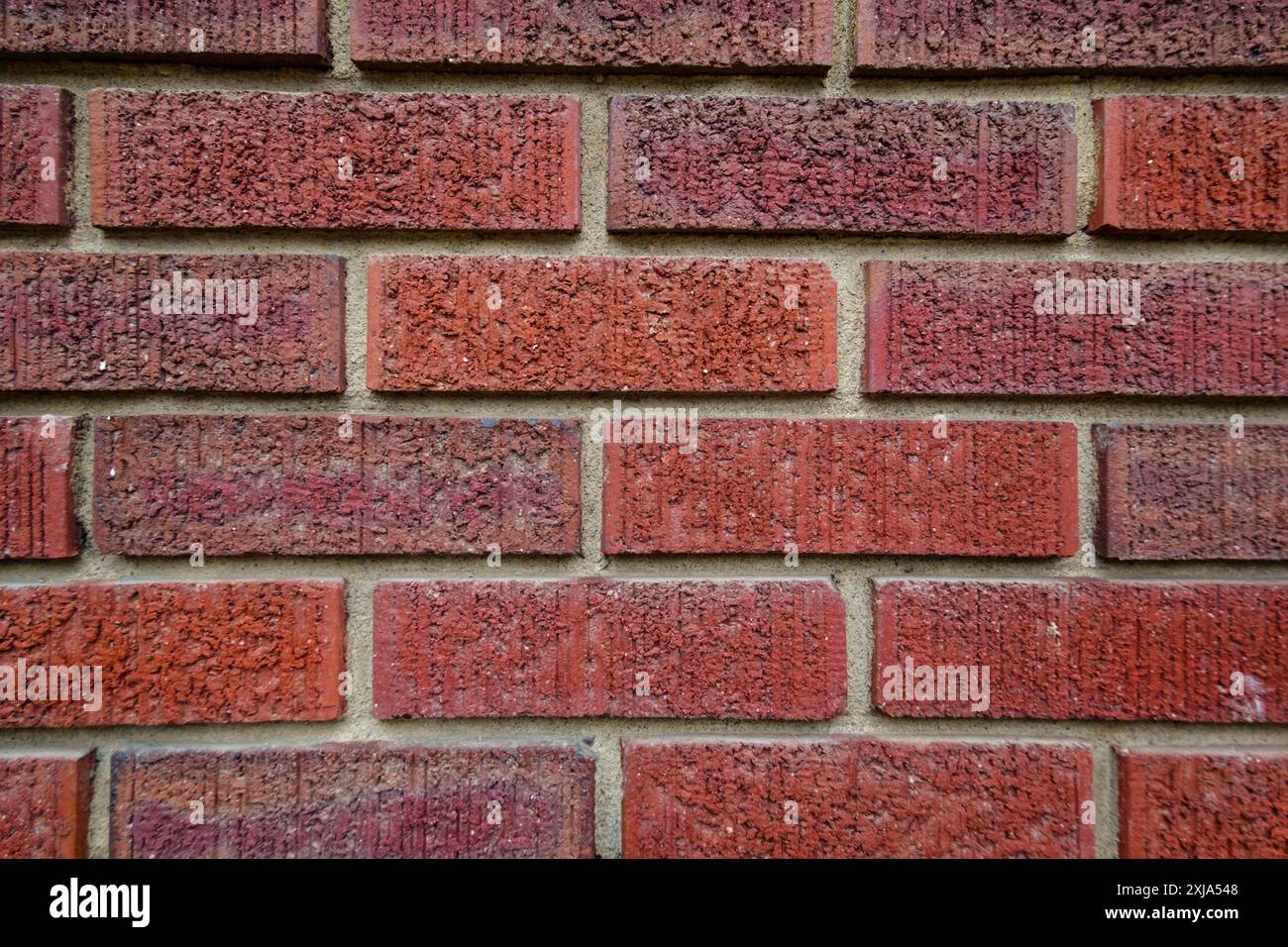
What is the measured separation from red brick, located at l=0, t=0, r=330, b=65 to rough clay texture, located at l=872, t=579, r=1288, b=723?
657 millimetres

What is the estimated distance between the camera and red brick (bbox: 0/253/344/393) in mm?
551

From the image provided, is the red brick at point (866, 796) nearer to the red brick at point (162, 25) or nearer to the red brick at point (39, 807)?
the red brick at point (39, 807)

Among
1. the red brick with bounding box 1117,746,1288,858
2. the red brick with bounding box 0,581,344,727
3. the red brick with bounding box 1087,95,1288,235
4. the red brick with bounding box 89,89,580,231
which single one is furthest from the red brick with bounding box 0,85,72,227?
the red brick with bounding box 1117,746,1288,858

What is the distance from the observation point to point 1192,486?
562 millimetres

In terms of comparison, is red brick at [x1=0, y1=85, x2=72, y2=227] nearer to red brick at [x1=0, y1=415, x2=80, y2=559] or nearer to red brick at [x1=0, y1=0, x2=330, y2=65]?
red brick at [x1=0, y1=0, x2=330, y2=65]

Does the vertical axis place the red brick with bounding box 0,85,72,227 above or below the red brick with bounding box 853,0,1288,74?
below

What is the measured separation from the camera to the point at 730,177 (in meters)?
0.56

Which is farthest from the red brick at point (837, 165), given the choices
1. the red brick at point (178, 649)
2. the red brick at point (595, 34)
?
the red brick at point (178, 649)

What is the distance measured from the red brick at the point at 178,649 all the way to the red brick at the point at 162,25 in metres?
0.43

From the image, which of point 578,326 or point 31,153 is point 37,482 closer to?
point 31,153

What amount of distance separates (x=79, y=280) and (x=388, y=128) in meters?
0.27

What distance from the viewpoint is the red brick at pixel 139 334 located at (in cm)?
55

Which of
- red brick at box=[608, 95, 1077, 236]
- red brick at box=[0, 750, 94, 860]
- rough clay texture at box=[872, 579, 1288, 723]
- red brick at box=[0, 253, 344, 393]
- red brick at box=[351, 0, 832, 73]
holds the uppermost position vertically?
red brick at box=[351, 0, 832, 73]

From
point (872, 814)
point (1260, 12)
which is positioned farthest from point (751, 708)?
point (1260, 12)
